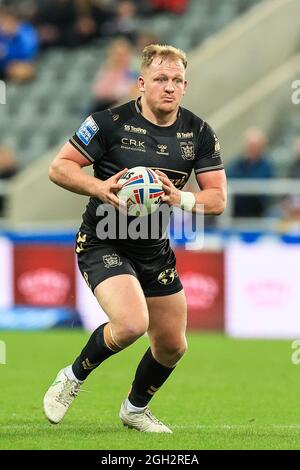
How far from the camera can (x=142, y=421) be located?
789 centimetres

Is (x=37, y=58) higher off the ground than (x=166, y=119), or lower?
higher

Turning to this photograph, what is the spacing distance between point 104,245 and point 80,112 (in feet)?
41.5

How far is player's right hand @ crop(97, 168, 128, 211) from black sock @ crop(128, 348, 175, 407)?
1133mm

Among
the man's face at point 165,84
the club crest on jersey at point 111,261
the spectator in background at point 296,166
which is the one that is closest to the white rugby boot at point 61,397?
the club crest on jersey at point 111,261

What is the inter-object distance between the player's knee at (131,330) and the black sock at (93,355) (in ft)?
0.63

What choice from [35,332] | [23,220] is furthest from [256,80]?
[35,332]

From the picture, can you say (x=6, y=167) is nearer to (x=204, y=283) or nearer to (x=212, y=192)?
(x=204, y=283)

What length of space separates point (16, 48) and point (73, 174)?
13.4m

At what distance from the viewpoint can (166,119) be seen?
7719 mm

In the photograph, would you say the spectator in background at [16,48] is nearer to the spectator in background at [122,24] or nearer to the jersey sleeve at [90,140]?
the spectator in background at [122,24]

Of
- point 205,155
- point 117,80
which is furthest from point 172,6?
point 205,155

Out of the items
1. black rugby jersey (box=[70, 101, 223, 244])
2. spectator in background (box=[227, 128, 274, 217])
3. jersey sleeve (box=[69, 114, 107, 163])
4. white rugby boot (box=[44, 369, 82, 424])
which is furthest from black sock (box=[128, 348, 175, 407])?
spectator in background (box=[227, 128, 274, 217])

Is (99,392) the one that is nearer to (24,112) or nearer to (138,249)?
(138,249)

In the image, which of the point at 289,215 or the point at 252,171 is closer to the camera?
the point at 289,215
